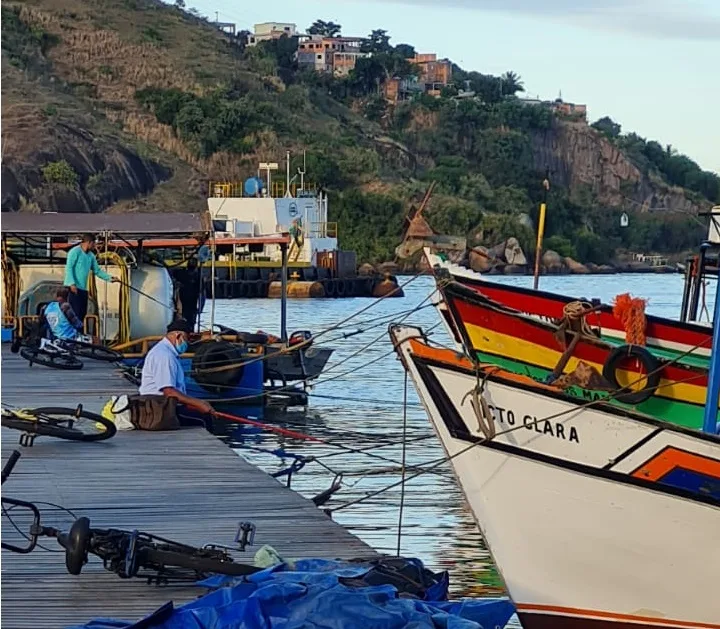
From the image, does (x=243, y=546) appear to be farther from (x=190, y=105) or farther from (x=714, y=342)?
(x=190, y=105)

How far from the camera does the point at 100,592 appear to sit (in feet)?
26.9

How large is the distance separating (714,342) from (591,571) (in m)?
1.75

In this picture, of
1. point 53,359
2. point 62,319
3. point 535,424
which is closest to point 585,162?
point 62,319

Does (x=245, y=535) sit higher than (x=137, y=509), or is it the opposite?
(x=245, y=535)

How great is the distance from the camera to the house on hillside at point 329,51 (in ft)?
574

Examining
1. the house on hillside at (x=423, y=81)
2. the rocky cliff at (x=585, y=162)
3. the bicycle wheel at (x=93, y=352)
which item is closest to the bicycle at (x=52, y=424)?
the bicycle wheel at (x=93, y=352)

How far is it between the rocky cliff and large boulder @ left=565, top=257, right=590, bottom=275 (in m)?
4.84

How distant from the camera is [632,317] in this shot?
45.4 ft

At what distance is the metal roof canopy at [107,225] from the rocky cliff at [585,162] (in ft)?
176

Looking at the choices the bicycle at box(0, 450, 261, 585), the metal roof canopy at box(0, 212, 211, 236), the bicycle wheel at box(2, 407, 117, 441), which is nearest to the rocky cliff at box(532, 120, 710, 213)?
the metal roof canopy at box(0, 212, 211, 236)

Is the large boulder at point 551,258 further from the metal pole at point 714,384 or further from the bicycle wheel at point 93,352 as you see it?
the metal pole at point 714,384

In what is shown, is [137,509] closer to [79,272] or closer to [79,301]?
[79,272]

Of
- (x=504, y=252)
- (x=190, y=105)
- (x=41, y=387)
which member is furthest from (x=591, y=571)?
(x=190, y=105)

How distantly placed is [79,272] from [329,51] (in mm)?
163681
